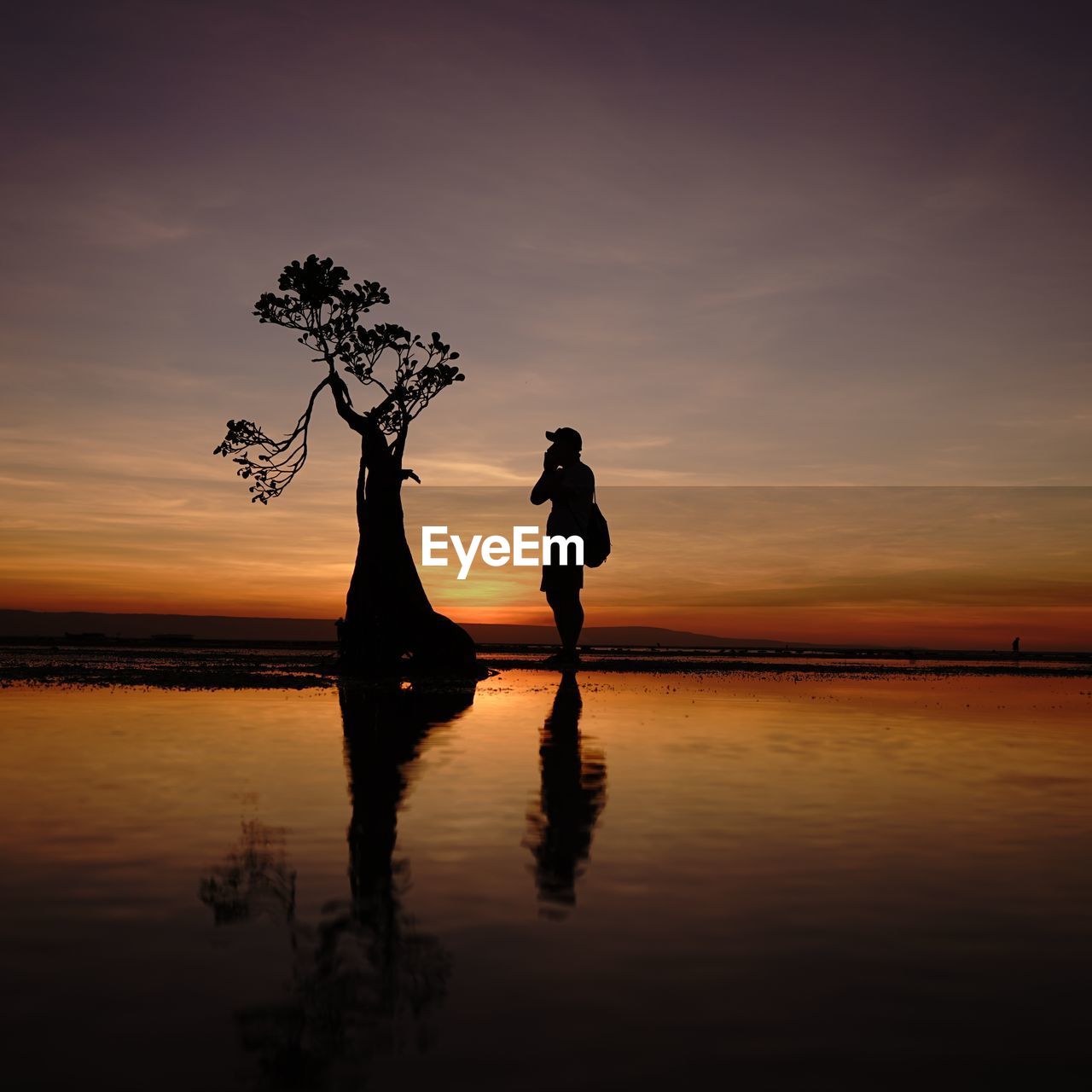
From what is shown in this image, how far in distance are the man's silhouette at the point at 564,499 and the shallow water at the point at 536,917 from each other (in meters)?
18.3

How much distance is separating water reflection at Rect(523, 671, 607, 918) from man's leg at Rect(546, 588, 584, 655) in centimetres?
1622

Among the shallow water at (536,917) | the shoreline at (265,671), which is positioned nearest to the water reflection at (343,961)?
the shallow water at (536,917)

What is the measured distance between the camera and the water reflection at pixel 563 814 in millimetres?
5859

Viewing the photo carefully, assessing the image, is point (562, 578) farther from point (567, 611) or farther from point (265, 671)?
point (265, 671)

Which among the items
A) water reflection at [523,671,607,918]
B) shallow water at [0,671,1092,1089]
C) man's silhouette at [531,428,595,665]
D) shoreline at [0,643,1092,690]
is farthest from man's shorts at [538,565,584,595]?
shallow water at [0,671,1092,1089]

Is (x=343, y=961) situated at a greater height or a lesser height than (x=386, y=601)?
lesser

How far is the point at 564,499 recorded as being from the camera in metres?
29.9

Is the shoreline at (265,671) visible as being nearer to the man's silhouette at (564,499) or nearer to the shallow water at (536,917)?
the man's silhouette at (564,499)

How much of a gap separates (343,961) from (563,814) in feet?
12.0

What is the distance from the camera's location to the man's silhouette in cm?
2983

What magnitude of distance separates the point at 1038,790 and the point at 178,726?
9.60 meters

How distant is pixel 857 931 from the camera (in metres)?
5.08

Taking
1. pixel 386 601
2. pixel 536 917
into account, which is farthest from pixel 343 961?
pixel 386 601

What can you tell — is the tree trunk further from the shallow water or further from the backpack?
the shallow water
